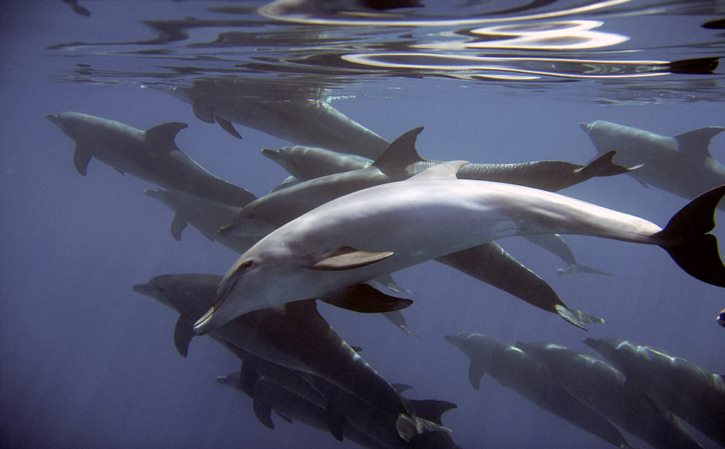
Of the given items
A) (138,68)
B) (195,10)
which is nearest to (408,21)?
(195,10)

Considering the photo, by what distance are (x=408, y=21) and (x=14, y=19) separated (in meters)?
8.24

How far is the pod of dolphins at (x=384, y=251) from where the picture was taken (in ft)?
14.1

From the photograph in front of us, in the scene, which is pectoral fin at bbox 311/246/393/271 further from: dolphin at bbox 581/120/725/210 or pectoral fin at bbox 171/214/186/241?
pectoral fin at bbox 171/214/186/241

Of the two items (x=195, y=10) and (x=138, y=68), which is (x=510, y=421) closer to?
(x=138, y=68)

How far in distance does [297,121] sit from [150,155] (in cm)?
300

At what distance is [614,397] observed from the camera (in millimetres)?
10766

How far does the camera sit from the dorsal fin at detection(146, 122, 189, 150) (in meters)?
10.7

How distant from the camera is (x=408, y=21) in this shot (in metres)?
9.22

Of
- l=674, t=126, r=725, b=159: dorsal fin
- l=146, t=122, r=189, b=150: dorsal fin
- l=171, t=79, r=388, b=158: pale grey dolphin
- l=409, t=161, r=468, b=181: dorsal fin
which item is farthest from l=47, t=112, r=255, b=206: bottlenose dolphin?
Result: l=674, t=126, r=725, b=159: dorsal fin

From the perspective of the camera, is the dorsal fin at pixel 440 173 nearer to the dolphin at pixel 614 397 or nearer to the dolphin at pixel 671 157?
the dolphin at pixel 671 157

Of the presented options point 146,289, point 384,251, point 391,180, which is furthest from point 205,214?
point 384,251

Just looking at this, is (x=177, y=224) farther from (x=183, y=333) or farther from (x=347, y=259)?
(x=347, y=259)

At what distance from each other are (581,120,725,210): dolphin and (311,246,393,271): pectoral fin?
343 inches

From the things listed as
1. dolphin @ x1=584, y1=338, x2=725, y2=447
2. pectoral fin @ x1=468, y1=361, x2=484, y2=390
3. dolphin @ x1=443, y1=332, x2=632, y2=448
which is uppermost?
dolphin @ x1=584, y1=338, x2=725, y2=447
